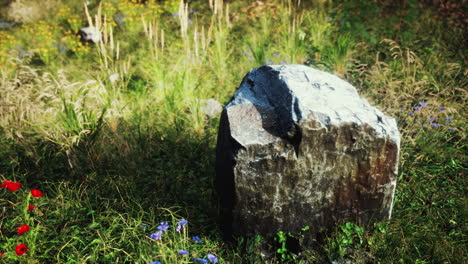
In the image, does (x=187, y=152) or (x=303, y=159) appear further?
(x=187, y=152)

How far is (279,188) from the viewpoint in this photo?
6.57ft

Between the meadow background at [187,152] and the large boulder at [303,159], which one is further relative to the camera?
the meadow background at [187,152]

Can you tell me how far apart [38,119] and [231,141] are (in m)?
2.41

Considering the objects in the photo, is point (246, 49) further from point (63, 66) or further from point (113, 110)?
point (63, 66)

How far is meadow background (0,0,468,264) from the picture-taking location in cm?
212

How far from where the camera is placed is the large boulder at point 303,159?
1914 millimetres

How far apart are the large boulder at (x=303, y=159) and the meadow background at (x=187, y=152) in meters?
0.17

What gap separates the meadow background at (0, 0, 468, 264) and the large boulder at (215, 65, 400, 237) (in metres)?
0.17

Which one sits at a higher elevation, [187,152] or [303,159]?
[303,159]

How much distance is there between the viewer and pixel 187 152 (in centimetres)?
316

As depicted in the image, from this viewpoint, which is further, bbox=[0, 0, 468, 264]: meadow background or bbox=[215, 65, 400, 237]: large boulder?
bbox=[0, 0, 468, 264]: meadow background

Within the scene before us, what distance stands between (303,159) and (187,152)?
1516 mm

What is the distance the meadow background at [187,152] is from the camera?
2.12 metres

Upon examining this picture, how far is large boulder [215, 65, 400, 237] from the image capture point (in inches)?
75.4
